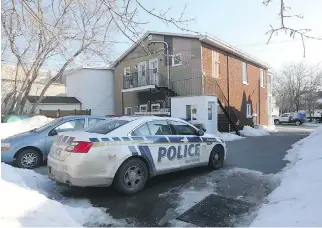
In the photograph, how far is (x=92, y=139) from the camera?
543 cm

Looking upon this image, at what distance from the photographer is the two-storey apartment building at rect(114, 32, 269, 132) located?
18.6 meters

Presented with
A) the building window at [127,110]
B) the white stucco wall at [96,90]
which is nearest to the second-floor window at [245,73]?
the building window at [127,110]

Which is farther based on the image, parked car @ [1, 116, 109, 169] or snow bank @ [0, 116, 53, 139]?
snow bank @ [0, 116, 53, 139]

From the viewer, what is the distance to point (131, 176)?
5.75m

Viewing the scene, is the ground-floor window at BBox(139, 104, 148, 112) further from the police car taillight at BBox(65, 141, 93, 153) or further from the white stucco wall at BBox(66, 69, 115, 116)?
the police car taillight at BBox(65, 141, 93, 153)

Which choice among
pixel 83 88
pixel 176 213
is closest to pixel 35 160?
pixel 176 213

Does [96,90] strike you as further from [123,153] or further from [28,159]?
[123,153]

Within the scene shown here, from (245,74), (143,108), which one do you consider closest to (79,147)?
(143,108)

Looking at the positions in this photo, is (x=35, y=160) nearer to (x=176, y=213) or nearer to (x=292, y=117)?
(x=176, y=213)

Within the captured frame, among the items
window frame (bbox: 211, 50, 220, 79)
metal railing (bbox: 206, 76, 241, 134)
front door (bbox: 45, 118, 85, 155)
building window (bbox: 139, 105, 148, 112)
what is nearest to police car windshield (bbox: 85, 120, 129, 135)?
front door (bbox: 45, 118, 85, 155)

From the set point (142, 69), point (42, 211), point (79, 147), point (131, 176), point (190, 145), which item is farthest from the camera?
point (142, 69)

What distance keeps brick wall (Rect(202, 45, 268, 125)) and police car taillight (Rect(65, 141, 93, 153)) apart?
44.2ft

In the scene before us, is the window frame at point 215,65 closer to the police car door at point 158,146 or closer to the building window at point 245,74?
the building window at point 245,74

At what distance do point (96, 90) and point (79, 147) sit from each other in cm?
2207
